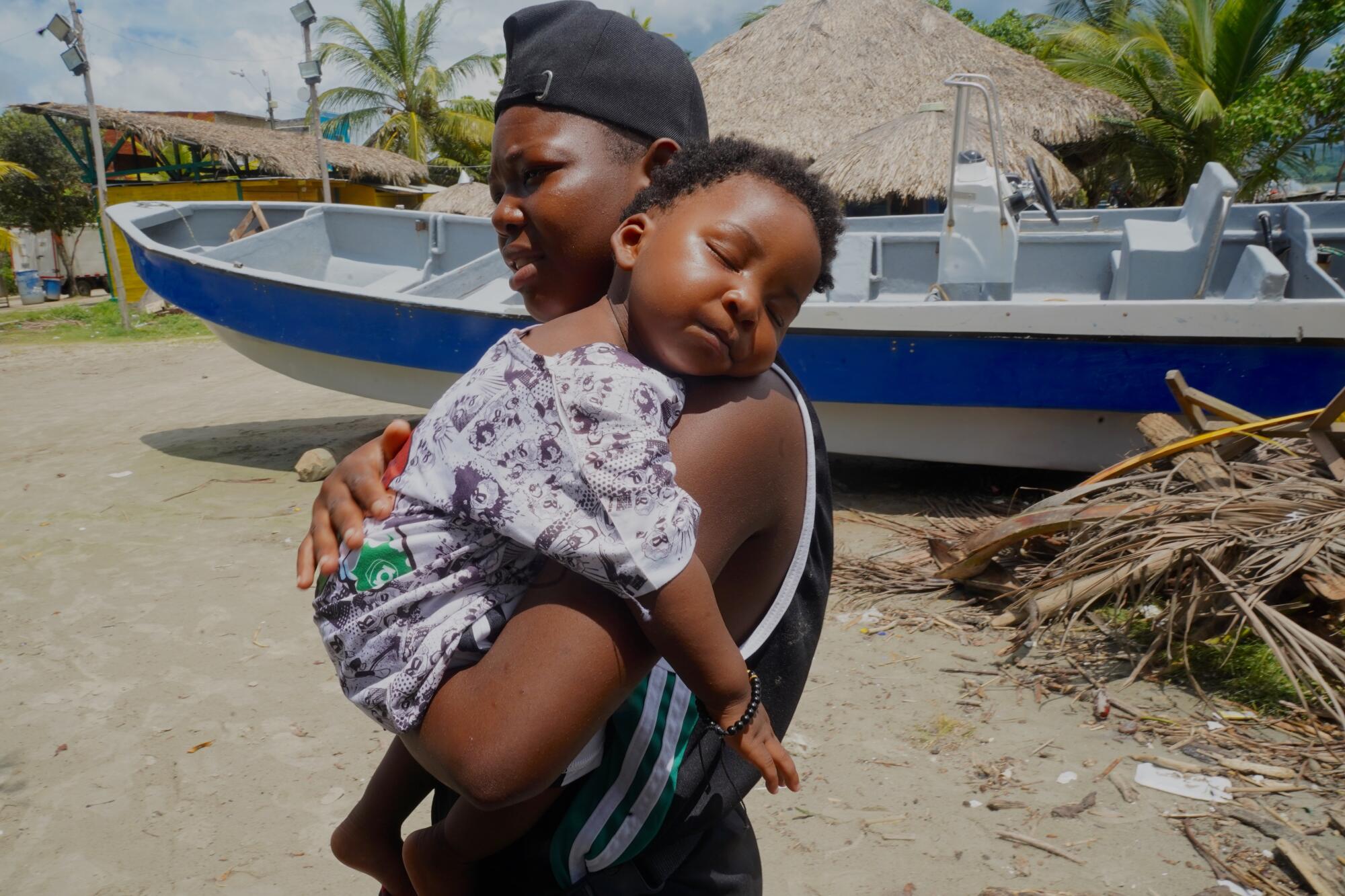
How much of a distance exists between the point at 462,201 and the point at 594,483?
18414 mm

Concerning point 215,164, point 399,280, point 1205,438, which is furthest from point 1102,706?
point 215,164

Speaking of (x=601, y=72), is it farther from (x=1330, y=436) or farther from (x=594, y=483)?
(x=1330, y=436)

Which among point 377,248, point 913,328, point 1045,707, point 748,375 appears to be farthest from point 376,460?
point 377,248

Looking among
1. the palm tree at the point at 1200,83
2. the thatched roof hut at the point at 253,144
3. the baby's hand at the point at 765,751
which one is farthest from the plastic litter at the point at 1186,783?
the thatched roof hut at the point at 253,144

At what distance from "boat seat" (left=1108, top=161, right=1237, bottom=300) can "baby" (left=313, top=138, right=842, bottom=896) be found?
5.06 m

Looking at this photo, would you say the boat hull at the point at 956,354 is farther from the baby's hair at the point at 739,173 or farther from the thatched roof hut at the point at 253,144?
the thatched roof hut at the point at 253,144

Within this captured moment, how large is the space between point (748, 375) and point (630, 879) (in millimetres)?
552

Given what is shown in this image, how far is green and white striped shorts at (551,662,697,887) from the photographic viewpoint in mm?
982

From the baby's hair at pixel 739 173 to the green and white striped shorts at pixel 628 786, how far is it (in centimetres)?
52

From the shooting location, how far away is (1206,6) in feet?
52.1

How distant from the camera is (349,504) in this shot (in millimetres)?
1009

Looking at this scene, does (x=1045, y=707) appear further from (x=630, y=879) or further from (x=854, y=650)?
(x=630, y=879)

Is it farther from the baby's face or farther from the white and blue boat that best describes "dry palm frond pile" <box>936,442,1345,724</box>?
the baby's face

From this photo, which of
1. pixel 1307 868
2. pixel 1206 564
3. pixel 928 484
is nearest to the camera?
pixel 1307 868
